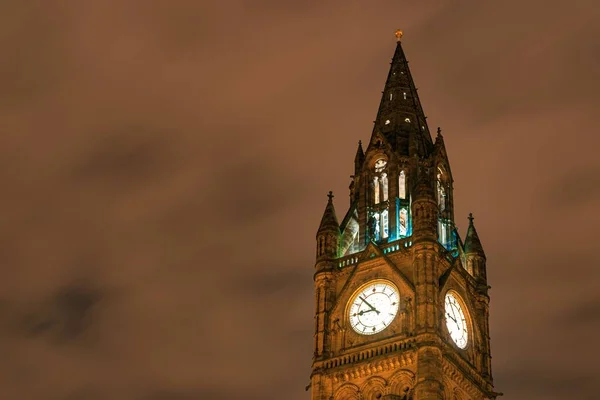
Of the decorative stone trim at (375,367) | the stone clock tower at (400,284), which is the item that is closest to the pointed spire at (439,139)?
the stone clock tower at (400,284)

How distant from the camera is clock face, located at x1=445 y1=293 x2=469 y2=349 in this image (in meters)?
76.4

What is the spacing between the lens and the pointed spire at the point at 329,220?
267 ft

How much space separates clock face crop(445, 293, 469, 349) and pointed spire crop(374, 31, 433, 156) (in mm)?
11024

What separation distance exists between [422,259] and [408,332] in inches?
190

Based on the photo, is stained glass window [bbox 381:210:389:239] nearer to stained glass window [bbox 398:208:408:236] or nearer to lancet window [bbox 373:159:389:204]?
stained glass window [bbox 398:208:408:236]

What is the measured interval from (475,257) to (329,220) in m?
9.41

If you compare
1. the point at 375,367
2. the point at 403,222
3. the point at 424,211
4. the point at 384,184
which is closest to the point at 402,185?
the point at 384,184

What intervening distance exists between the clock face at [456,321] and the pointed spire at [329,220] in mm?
8759

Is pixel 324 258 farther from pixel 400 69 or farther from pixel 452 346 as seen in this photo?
pixel 400 69

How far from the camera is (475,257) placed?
3243 inches

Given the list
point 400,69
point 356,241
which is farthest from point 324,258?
point 400,69

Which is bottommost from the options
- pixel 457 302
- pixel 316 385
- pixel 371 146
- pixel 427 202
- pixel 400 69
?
pixel 316 385

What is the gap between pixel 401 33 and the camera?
9231 centimetres

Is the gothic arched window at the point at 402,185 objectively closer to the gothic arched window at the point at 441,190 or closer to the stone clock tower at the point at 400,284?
the stone clock tower at the point at 400,284
